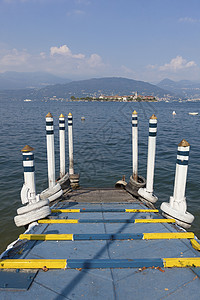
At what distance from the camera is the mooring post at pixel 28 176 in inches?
269

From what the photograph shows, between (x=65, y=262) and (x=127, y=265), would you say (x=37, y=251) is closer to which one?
(x=65, y=262)

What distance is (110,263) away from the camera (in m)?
4.21

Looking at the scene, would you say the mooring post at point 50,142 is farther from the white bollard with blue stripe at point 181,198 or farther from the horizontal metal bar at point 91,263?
the horizontal metal bar at point 91,263

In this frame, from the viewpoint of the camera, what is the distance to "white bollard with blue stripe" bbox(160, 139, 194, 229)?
6.75 metres

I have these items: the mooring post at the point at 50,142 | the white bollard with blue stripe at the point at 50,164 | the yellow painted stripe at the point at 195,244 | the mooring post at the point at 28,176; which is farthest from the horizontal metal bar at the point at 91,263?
the mooring post at the point at 50,142

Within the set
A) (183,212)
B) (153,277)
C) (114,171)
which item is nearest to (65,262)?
(153,277)

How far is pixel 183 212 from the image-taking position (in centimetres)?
682

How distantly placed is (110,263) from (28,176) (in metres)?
3.89

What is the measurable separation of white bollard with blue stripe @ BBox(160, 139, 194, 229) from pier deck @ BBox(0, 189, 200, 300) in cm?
56

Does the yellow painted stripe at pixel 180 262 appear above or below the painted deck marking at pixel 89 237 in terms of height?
above

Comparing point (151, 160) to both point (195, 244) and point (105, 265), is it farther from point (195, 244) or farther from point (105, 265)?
point (105, 265)

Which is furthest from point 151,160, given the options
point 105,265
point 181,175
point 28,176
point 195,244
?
point 105,265

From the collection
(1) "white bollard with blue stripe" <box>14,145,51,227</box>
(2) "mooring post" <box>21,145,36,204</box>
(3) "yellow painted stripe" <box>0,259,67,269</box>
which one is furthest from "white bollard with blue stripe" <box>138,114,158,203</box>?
(3) "yellow painted stripe" <box>0,259,67,269</box>

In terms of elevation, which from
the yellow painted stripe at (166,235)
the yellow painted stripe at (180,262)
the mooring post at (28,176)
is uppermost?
the mooring post at (28,176)
